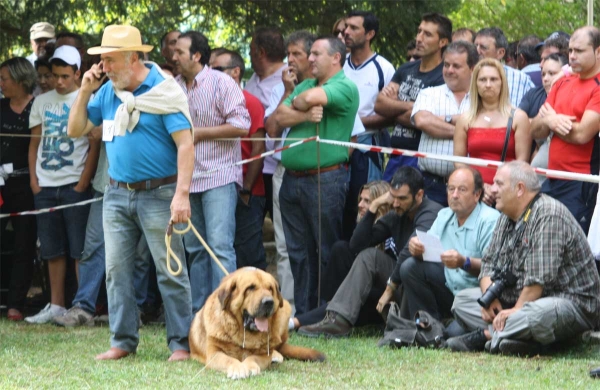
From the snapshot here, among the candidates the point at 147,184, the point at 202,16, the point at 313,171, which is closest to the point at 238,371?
the point at 147,184

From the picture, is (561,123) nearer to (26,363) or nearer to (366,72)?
(366,72)

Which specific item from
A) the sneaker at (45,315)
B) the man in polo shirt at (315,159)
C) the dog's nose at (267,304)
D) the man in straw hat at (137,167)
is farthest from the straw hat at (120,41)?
the sneaker at (45,315)

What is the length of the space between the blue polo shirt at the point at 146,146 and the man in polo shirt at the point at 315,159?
1.86 m

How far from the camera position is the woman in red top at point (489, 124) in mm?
7883

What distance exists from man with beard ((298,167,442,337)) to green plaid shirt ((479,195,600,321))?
1077 mm

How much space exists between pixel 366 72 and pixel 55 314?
3.33 metres

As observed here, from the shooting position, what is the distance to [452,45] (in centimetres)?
848

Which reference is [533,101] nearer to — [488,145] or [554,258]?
[488,145]

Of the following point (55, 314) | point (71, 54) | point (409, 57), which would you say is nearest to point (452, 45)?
point (409, 57)

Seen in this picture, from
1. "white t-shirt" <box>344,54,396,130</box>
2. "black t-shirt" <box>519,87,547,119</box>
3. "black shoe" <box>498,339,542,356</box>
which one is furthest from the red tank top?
"black shoe" <box>498,339,542,356</box>

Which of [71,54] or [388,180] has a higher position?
[71,54]

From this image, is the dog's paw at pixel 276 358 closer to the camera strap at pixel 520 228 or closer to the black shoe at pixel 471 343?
the black shoe at pixel 471 343

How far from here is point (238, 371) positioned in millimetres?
6125

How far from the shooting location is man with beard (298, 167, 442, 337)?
8023mm
